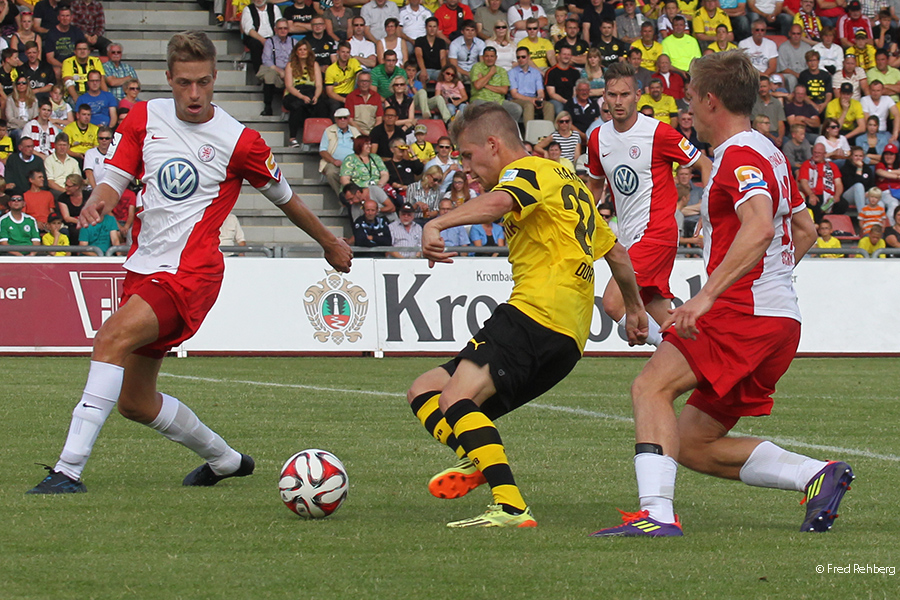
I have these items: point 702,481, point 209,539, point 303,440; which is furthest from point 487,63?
point 209,539

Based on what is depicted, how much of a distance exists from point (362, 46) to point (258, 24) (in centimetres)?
179

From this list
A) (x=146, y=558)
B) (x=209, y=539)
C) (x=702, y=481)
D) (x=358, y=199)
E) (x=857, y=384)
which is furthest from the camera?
(x=358, y=199)

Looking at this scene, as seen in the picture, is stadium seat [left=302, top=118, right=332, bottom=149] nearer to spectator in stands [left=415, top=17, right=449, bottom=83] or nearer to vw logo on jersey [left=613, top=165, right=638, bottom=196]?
spectator in stands [left=415, top=17, right=449, bottom=83]

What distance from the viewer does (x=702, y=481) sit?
6863 mm

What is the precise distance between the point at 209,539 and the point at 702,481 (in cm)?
306

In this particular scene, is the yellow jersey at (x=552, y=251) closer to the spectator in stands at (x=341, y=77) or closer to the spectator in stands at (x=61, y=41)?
the spectator in stands at (x=341, y=77)

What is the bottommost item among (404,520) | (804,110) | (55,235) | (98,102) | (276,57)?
(55,235)

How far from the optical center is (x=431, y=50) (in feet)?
70.7

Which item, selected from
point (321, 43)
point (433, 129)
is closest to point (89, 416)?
point (433, 129)

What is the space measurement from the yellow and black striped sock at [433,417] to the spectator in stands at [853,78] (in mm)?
19656

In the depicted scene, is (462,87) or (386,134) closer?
(386,134)

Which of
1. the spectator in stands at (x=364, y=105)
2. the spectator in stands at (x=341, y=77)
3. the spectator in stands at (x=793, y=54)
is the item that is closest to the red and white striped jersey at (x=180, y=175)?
the spectator in stands at (x=364, y=105)

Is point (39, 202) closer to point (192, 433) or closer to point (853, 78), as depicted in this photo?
point (192, 433)

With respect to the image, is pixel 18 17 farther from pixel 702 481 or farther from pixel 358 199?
pixel 702 481
